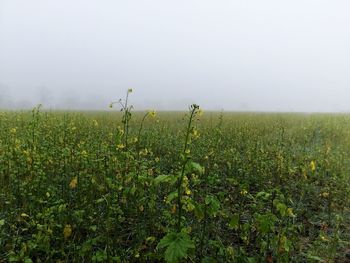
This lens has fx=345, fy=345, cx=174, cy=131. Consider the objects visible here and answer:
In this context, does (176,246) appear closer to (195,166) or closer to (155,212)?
(195,166)

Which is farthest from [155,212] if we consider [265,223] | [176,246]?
[176,246]

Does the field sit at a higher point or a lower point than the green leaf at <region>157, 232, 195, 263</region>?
lower

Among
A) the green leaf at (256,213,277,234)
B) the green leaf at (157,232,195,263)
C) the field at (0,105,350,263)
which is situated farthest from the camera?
the field at (0,105,350,263)

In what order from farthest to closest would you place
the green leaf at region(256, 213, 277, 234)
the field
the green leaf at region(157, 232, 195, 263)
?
the field, the green leaf at region(256, 213, 277, 234), the green leaf at region(157, 232, 195, 263)

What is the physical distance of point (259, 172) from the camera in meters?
6.94

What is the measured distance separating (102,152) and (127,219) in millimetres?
2091

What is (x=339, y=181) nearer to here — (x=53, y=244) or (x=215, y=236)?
(x=215, y=236)

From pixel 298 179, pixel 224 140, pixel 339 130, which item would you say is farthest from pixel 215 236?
pixel 339 130

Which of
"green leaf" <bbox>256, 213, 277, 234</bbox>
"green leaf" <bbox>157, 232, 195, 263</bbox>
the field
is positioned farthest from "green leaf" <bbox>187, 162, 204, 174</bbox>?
"green leaf" <bbox>256, 213, 277, 234</bbox>

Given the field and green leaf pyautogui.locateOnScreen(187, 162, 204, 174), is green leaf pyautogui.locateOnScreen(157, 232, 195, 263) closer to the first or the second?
the field

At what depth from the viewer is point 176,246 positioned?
2607mm

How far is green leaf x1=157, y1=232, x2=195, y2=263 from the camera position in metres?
2.53

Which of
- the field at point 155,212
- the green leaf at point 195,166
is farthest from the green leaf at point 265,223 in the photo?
the green leaf at point 195,166

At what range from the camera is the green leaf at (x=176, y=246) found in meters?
2.53
